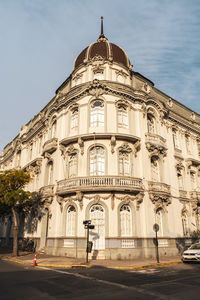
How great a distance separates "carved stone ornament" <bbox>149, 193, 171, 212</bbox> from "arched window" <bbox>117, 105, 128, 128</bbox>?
691cm

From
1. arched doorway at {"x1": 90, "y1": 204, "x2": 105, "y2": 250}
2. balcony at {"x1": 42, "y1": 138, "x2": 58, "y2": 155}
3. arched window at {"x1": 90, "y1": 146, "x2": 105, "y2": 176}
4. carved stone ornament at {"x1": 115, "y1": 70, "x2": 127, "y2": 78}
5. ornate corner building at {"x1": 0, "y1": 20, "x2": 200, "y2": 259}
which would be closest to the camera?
arched doorway at {"x1": 90, "y1": 204, "x2": 105, "y2": 250}

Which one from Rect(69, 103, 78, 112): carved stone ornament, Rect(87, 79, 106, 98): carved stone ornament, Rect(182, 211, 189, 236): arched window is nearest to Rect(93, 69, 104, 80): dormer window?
Rect(87, 79, 106, 98): carved stone ornament

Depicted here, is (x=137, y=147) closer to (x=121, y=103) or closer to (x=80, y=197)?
(x=121, y=103)

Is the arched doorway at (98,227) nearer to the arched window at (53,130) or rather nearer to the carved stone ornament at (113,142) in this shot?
the carved stone ornament at (113,142)

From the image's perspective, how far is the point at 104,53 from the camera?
2511 cm

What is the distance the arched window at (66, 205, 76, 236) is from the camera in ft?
61.6

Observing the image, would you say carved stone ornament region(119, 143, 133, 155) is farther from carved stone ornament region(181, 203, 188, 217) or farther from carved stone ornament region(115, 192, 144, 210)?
carved stone ornament region(181, 203, 188, 217)

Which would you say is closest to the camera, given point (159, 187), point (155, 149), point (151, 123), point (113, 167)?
point (113, 167)

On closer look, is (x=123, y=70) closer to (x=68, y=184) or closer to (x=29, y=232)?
(x=68, y=184)

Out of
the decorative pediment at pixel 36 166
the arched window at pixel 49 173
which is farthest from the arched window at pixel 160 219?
the decorative pediment at pixel 36 166

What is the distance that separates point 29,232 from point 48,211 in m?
5.89

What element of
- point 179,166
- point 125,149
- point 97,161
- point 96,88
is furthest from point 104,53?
point 179,166

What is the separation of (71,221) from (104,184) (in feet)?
14.8

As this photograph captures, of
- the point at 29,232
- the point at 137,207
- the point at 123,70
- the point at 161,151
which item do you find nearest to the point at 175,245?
the point at 137,207
